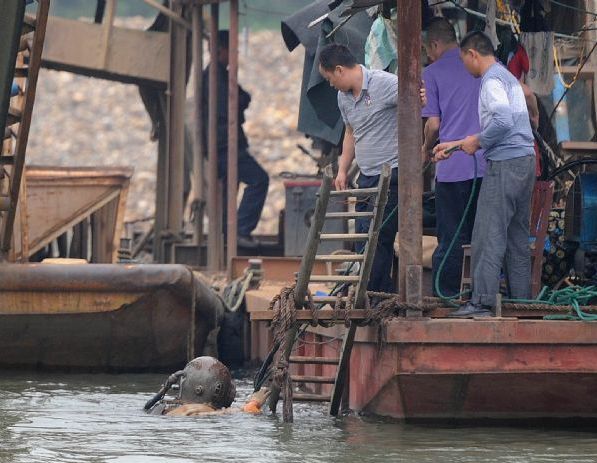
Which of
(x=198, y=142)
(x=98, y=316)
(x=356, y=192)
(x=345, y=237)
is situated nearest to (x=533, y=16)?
(x=356, y=192)

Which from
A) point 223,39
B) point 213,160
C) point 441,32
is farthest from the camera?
point 223,39

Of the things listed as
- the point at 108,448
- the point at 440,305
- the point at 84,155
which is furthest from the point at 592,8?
the point at 84,155

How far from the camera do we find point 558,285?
10109 millimetres

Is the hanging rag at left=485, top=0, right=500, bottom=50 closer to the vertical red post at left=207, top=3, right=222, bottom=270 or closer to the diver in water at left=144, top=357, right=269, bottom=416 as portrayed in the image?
the diver in water at left=144, top=357, right=269, bottom=416

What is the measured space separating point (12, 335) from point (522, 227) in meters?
5.07

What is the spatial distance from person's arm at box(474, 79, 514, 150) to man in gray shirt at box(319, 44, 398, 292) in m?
1.01

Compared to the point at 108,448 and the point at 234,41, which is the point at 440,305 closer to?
the point at 108,448

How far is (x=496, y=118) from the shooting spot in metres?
8.68

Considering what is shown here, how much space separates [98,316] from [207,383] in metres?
3.07

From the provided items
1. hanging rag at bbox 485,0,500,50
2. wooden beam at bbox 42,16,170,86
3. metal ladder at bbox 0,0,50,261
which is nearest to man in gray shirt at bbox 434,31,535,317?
hanging rag at bbox 485,0,500,50

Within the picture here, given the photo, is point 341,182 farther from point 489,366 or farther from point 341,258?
point 489,366

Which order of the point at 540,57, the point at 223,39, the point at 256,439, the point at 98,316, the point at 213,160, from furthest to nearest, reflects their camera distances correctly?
the point at 223,39
the point at 213,160
the point at 98,316
the point at 540,57
the point at 256,439

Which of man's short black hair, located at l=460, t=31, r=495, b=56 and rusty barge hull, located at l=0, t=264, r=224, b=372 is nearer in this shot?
man's short black hair, located at l=460, t=31, r=495, b=56

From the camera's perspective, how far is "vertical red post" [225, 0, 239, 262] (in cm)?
1549
